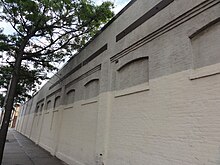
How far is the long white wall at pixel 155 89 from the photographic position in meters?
3.86

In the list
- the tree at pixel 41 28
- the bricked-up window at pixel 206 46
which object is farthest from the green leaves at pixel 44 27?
the bricked-up window at pixel 206 46

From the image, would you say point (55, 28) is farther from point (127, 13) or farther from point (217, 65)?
point (217, 65)

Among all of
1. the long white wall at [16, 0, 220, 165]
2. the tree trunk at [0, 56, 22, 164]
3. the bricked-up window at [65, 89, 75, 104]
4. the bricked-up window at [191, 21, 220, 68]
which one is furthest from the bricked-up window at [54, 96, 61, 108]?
the bricked-up window at [191, 21, 220, 68]

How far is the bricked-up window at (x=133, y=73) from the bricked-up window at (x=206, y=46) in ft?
5.25

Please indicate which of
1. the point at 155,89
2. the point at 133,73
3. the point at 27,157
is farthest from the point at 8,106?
the point at 155,89

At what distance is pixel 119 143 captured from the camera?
6.14 meters

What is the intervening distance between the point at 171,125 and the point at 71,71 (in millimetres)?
8326

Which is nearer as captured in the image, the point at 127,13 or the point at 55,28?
the point at 127,13

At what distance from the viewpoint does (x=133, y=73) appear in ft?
20.2

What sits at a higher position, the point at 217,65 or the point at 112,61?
the point at 112,61

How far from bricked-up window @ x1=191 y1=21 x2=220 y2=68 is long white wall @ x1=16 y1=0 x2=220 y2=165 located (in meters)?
0.02

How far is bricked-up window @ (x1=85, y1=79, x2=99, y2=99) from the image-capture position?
848 cm

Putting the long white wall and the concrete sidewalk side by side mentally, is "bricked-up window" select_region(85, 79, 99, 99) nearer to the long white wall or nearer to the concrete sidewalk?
the long white wall

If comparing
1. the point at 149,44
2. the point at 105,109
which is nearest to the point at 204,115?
the point at 149,44
